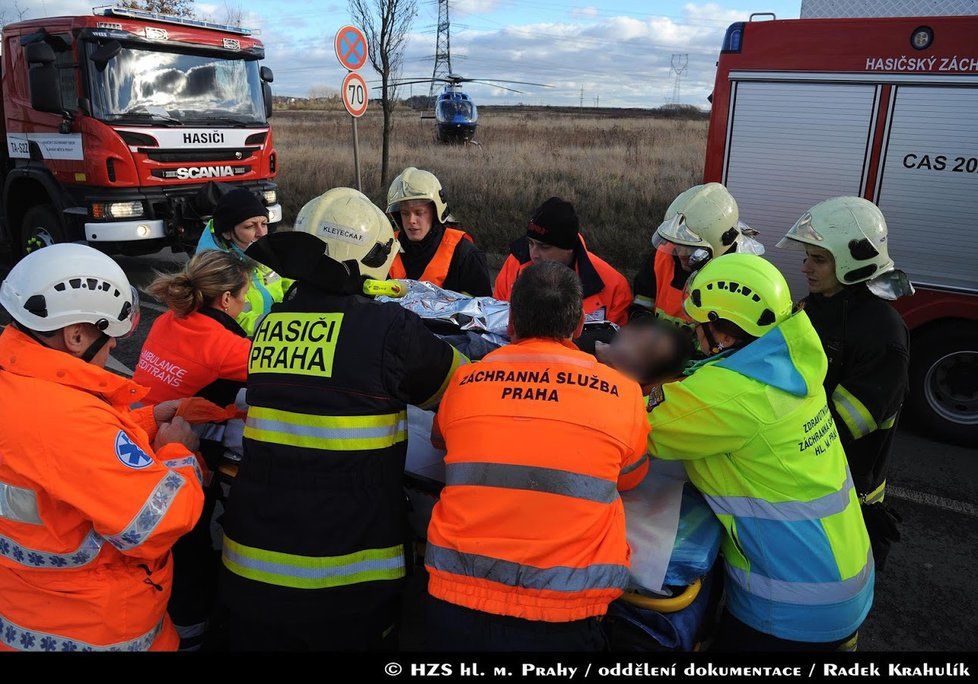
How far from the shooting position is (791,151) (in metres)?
5.08

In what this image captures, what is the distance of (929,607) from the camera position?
3246mm

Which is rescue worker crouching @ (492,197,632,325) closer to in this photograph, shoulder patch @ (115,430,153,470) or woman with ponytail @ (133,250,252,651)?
woman with ponytail @ (133,250,252,651)

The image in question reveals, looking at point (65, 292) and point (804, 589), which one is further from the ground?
point (65, 292)

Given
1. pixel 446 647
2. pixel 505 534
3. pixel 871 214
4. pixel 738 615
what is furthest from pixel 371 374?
pixel 871 214

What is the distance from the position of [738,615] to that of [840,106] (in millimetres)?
4117

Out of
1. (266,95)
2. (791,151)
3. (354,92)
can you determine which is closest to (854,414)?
(791,151)

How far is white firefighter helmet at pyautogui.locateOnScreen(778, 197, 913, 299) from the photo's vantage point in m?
2.88

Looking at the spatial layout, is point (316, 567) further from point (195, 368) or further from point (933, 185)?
point (933, 185)

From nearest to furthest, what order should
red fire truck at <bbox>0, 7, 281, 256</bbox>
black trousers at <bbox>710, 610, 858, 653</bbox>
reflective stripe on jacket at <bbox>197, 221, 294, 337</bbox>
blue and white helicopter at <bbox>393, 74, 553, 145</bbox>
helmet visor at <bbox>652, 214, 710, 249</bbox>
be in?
black trousers at <bbox>710, 610, 858, 653</bbox> → reflective stripe on jacket at <bbox>197, 221, 294, 337</bbox> → helmet visor at <bbox>652, 214, 710, 249</bbox> → red fire truck at <bbox>0, 7, 281, 256</bbox> → blue and white helicopter at <bbox>393, 74, 553, 145</bbox>

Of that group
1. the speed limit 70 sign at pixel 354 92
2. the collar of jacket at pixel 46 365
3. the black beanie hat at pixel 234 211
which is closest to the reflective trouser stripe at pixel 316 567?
the collar of jacket at pixel 46 365

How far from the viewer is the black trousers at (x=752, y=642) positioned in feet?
6.86

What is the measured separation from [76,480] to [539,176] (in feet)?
50.1

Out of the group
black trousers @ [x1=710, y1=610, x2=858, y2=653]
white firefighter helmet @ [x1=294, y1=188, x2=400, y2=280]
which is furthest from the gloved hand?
black trousers @ [x1=710, y1=610, x2=858, y2=653]

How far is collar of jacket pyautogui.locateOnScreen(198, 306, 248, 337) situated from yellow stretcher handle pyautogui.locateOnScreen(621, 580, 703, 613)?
1913 millimetres
